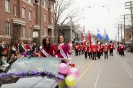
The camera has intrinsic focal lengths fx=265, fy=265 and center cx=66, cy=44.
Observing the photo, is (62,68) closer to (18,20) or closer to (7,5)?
(7,5)

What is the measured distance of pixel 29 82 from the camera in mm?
5238

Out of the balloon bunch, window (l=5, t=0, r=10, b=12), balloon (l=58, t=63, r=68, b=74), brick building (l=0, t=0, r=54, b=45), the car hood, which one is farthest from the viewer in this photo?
window (l=5, t=0, r=10, b=12)

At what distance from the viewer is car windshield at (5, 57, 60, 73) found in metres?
6.56

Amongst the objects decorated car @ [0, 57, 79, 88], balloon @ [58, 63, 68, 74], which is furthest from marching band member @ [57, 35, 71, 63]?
balloon @ [58, 63, 68, 74]

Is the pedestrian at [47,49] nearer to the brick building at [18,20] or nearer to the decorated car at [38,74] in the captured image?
the decorated car at [38,74]

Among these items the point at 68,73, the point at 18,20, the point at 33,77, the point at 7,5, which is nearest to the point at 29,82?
the point at 33,77

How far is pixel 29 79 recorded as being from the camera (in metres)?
5.52

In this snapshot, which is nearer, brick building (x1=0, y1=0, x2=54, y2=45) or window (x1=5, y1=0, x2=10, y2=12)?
brick building (x1=0, y1=0, x2=54, y2=45)

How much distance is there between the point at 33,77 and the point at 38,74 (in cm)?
30

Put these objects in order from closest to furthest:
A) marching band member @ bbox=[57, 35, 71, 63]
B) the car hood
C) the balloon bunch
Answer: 1. the car hood
2. the balloon bunch
3. marching band member @ bbox=[57, 35, 71, 63]

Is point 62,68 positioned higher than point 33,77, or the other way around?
point 62,68

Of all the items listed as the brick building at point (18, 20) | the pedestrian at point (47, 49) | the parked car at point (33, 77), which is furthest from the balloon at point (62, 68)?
the brick building at point (18, 20)

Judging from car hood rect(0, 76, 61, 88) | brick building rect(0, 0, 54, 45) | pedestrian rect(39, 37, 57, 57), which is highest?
brick building rect(0, 0, 54, 45)

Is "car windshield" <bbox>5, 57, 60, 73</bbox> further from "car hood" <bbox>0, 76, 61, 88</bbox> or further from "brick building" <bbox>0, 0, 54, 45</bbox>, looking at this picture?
"brick building" <bbox>0, 0, 54, 45</bbox>
